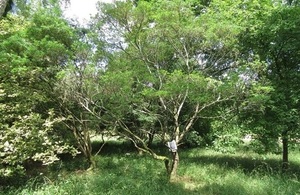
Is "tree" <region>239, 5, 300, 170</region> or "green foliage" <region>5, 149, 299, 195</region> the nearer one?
"green foliage" <region>5, 149, 299, 195</region>

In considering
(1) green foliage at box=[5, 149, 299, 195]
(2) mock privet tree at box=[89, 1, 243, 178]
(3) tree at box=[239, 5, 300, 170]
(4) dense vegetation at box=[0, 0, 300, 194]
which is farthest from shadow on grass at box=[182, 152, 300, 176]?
(2) mock privet tree at box=[89, 1, 243, 178]

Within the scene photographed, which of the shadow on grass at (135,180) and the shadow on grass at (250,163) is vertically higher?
the shadow on grass at (250,163)

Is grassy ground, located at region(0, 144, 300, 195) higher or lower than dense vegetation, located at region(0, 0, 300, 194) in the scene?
lower

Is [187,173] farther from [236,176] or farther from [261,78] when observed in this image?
[261,78]

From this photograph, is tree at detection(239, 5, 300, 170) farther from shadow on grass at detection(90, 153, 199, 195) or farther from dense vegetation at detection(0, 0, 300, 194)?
shadow on grass at detection(90, 153, 199, 195)

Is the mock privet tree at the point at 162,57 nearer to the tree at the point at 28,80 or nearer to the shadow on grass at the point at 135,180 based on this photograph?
the shadow on grass at the point at 135,180

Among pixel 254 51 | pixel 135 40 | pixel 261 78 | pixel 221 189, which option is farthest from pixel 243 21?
pixel 221 189

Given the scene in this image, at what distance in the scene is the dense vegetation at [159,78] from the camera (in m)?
6.50

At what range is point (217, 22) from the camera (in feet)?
23.4

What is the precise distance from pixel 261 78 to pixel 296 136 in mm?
1824

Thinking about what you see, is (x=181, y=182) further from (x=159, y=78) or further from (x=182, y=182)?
(x=159, y=78)

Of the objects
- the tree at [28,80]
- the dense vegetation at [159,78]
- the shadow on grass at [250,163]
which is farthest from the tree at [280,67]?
the tree at [28,80]

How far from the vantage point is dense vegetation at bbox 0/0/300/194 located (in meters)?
6.50

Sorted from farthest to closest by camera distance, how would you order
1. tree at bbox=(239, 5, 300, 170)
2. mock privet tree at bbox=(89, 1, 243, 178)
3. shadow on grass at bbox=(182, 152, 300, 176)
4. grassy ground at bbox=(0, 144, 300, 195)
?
shadow on grass at bbox=(182, 152, 300, 176)
tree at bbox=(239, 5, 300, 170)
mock privet tree at bbox=(89, 1, 243, 178)
grassy ground at bbox=(0, 144, 300, 195)
